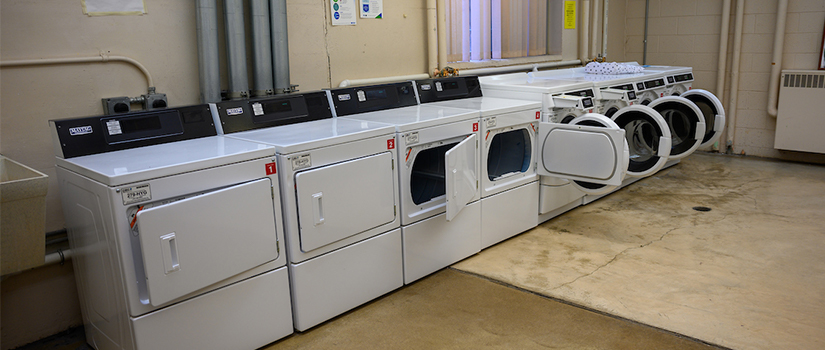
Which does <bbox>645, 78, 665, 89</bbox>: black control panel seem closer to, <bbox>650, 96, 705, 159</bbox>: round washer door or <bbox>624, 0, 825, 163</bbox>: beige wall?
<bbox>650, 96, 705, 159</bbox>: round washer door

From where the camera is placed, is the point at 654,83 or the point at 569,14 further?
the point at 569,14

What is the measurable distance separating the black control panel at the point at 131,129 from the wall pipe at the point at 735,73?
18.6ft

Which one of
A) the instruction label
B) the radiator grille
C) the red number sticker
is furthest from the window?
the instruction label

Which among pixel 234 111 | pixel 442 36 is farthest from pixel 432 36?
pixel 234 111

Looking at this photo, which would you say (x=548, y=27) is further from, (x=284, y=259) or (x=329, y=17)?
(x=284, y=259)

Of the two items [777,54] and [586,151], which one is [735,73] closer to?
[777,54]

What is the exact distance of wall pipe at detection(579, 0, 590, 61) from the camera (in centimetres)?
603

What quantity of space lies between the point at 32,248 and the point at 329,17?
2272 mm

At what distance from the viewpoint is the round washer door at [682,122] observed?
14.4 ft

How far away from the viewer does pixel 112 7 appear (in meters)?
2.75

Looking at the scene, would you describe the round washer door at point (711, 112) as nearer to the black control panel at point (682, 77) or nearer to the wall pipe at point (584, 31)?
the black control panel at point (682, 77)

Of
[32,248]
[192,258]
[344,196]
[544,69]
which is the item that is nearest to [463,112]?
[344,196]

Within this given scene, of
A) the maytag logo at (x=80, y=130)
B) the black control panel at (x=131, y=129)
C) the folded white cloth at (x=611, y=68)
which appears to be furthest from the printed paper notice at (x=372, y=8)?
the folded white cloth at (x=611, y=68)

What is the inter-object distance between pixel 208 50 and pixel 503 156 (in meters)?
2.07
